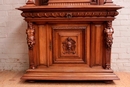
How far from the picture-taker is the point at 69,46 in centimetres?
187

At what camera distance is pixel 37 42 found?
6.24 feet

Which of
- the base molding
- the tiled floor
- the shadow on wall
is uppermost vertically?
the shadow on wall

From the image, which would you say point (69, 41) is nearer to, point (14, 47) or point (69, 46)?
point (69, 46)

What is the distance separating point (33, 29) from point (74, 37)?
1.32ft

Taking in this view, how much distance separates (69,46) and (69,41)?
0.05 metres

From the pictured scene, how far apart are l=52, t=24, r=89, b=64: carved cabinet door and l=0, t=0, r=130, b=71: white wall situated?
1.86ft

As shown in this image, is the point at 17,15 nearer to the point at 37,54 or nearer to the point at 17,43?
the point at 17,43

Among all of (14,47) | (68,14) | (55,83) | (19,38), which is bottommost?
(55,83)

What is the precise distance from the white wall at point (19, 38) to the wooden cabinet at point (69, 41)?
475 millimetres

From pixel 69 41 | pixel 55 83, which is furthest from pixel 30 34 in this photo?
pixel 55 83

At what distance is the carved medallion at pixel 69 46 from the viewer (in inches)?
73.7

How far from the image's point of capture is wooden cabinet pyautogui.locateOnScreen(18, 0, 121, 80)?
5.87ft

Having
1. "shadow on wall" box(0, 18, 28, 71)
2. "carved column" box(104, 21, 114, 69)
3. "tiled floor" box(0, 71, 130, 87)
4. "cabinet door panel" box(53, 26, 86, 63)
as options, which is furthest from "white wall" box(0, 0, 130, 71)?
"cabinet door panel" box(53, 26, 86, 63)

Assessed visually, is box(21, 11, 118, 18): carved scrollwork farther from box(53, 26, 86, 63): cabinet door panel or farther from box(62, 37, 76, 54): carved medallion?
box(62, 37, 76, 54): carved medallion
